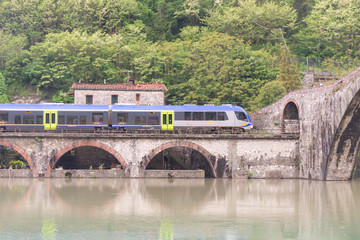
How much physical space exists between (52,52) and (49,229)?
127 feet

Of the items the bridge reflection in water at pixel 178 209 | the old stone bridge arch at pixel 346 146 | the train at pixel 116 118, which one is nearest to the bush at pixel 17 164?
the train at pixel 116 118

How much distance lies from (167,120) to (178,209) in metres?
15.6

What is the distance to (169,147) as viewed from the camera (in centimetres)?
4078

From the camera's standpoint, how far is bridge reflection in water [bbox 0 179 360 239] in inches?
880

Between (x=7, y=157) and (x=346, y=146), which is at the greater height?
(x=346, y=146)

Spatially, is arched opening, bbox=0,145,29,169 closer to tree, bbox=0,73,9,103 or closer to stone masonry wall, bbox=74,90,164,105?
stone masonry wall, bbox=74,90,164,105

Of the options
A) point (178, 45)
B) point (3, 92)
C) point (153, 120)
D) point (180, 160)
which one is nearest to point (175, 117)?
point (153, 120)

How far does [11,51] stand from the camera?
6166cm

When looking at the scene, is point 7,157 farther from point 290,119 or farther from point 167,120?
point 290,119

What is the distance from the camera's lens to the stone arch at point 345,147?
3591cm

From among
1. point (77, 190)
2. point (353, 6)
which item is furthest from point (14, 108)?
point (353, 6)

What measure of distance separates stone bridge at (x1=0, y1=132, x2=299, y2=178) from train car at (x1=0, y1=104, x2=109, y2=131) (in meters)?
2.11

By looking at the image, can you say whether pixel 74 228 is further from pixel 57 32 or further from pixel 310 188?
pixel 57 32

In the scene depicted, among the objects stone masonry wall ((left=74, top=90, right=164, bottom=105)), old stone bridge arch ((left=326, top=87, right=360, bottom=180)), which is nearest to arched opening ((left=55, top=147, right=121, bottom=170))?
stone masonry wall ((left=74, top=90, right=164, bottom=105))
